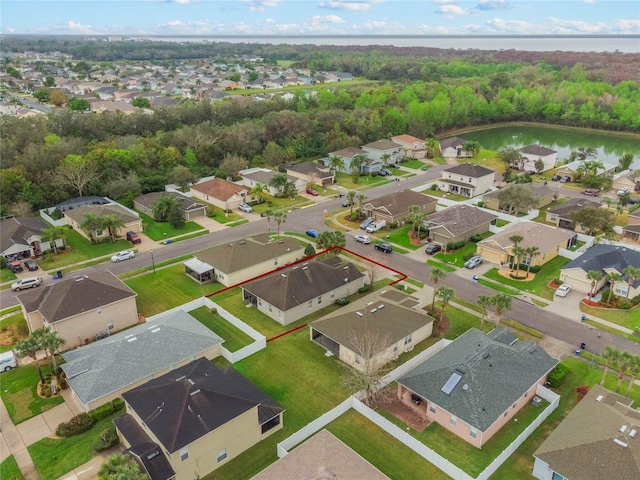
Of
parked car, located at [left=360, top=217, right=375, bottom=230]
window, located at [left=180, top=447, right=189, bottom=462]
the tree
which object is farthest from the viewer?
the tree

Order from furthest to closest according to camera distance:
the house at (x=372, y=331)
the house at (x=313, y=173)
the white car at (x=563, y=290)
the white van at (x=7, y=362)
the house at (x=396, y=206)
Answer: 1. the house at (x=313, y=173)
2. the house at (x=396, y=206)
3. the white car at (x=563, y=290)
4. the white van at (x=7, y=362)
5. the house at (x=372, y=331)

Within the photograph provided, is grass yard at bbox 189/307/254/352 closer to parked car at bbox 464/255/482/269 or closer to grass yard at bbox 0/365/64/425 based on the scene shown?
grass yard at bbox 0/365/64/425

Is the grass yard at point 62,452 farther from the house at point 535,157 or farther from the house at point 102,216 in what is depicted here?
the house at point 535,157

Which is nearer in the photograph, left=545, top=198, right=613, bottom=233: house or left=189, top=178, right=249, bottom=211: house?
left=545, top=198, right=613, bottom=233: house

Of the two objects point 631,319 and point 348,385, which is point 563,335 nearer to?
point 631,319

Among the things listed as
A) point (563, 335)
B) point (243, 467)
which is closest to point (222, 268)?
point (243, 467)

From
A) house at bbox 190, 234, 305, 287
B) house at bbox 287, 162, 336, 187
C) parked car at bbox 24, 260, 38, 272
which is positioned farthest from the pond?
parked car at bbox 24, 260, 38, 272

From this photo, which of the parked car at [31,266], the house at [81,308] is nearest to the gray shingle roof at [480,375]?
the house at [81,308]
